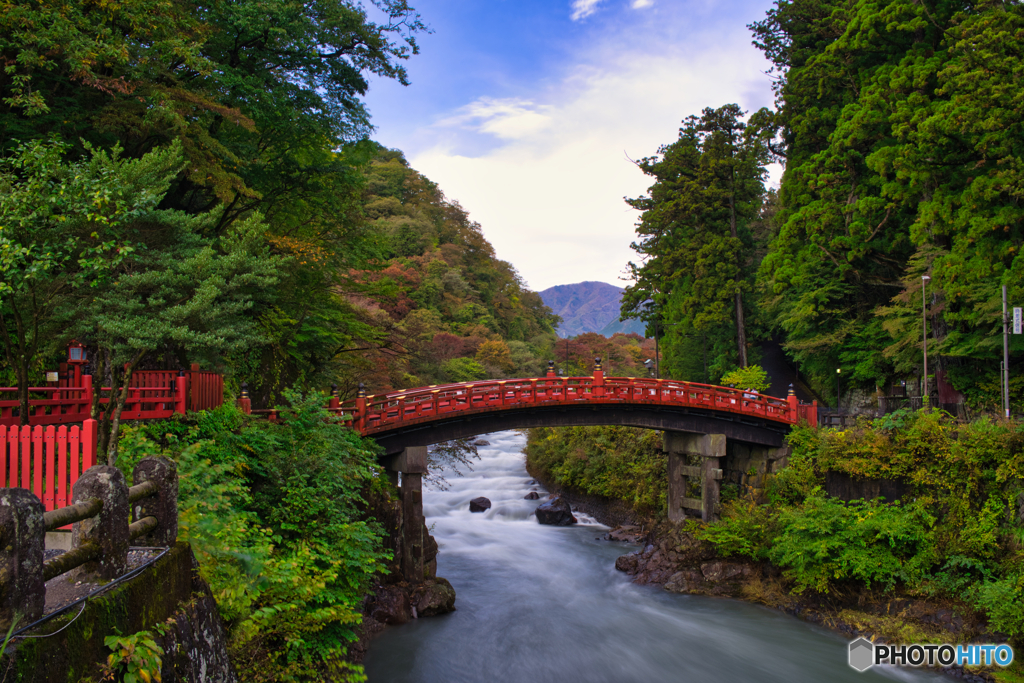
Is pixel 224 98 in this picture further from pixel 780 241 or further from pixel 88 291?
pixel 780 241

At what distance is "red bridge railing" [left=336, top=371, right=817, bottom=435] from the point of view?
17359 mm

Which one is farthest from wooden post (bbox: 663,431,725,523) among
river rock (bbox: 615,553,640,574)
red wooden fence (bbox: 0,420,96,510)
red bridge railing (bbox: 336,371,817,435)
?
red wooden fence (bbox: 0,420,96,510)

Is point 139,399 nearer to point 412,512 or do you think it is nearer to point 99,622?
point 412,512

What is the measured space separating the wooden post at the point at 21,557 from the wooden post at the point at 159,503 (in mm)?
1550

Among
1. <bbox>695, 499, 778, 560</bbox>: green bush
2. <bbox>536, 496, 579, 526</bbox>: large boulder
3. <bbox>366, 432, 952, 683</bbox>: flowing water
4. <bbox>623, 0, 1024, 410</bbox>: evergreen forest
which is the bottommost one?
<bbox>366, 432, 952, 683</bbox>: flowing water

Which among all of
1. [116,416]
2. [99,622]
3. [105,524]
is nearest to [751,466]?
[116,416]

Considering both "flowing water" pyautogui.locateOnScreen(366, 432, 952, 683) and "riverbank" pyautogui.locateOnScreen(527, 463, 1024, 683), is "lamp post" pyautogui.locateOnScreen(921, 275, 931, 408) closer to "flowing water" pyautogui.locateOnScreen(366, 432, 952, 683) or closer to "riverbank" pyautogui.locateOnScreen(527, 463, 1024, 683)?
"riverbank" pyautogui.locateOnScreen(527, 463, 1024, 683)

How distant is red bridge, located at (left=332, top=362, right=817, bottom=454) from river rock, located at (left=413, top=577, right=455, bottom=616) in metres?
3.90

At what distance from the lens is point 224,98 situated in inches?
656

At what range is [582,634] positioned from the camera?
16.1m

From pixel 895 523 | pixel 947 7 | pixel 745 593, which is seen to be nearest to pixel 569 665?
pixel 745 593

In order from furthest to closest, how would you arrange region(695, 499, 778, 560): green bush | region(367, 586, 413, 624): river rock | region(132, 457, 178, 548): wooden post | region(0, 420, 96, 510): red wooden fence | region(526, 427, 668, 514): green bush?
region(526, 427, 668, 514): green bush → region(695, 499, 778, 560): green bush → region(367, 586, 413, 624): river rock → region(0, 420, 96, 510): red wooden fence → region(132, 457, 178, 548): wooden post

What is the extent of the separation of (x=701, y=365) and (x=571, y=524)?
1802 centimetres

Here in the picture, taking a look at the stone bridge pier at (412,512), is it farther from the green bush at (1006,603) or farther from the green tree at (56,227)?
the green bush at (1006,603)
